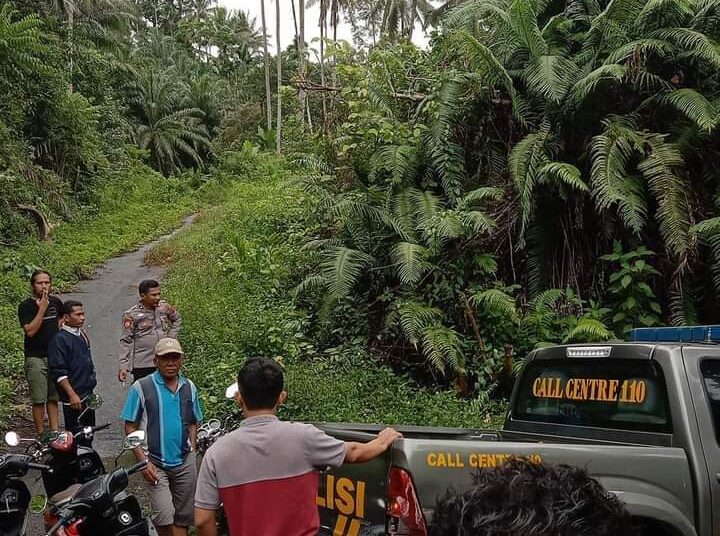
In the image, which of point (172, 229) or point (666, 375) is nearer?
point (666, 375)

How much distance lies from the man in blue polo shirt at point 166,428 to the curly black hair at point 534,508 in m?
3.54

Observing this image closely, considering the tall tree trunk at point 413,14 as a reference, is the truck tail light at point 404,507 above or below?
below

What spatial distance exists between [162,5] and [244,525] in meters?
58.8

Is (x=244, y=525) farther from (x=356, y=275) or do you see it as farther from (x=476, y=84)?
(x=476, y=84)

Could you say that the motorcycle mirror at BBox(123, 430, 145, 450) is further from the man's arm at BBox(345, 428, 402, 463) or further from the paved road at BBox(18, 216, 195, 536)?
the paved road at BBox(18, 216, 195, 536)

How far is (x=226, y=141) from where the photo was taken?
35844 millimetres

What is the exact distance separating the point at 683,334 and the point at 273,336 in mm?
5919

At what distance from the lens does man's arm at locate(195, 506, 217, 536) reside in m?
2.95

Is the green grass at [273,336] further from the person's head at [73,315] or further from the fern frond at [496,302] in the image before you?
the person's head at [73,315]

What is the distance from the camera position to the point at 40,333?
7.14 m

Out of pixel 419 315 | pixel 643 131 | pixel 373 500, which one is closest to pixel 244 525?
pixel 373 500

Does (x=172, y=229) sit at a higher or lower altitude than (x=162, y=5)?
lower

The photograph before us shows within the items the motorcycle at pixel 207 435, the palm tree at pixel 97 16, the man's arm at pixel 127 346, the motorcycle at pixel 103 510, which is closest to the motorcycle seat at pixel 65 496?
the motorcycle at pixel 103 510

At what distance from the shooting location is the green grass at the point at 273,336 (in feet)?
25.2
